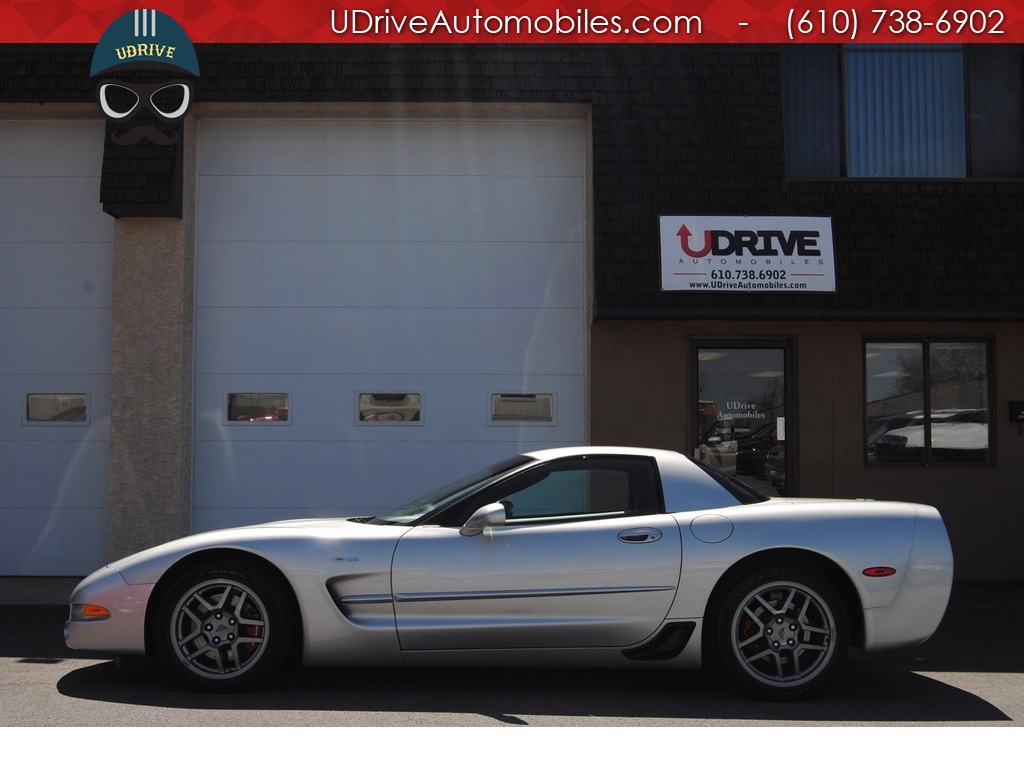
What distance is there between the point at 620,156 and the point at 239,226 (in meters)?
3.82

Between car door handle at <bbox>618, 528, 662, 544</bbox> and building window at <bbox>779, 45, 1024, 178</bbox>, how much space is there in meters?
6.09

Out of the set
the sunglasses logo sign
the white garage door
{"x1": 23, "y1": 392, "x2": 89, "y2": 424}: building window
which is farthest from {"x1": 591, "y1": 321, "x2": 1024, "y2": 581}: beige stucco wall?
{"x1": 23, "y1": 392, "x2": 89, "y2": 424}: building window

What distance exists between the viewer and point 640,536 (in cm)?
555

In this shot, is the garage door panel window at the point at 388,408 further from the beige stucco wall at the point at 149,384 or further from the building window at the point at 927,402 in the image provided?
the building window at the point at 927,402

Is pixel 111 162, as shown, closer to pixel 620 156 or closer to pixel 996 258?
pixel 620 156

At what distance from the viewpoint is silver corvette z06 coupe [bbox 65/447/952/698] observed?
543cm

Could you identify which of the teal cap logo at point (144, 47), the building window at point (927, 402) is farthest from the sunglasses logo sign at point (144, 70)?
the building window at point (927, 402)

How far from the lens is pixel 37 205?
1051cm

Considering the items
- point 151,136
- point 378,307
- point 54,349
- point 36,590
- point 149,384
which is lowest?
point 36,590

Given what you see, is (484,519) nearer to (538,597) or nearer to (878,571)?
(538,597)

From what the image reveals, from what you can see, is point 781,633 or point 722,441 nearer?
point 781,633

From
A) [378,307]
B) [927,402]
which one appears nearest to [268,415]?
[378,307]
